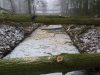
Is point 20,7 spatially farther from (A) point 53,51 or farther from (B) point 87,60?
(B) point 87,60

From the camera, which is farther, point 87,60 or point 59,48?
point 59,48

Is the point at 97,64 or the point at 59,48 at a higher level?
the point at 97,64

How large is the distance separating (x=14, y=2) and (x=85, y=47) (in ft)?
63.5

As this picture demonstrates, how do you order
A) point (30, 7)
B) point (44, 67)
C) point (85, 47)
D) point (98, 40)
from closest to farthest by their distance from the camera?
1. point (44, 67)
2. point (85, 47)
3. point (98, 40)
4. point (30, 7)

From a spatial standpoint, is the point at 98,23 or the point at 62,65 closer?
the point at 62,65

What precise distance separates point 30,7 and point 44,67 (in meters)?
21.4

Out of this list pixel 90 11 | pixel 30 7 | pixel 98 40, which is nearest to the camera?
pixel 98 40

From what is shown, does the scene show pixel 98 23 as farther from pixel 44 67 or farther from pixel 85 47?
pixel 44 67

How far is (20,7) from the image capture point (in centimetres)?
2483

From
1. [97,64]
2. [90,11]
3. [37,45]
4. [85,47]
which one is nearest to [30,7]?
[90,11]

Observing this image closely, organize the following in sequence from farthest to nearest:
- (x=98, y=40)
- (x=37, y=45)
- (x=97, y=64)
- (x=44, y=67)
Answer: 1. (x=37, y=45)
2. (x=98, y=40)
3. (x=97, y=64)
4. (x=44, y=67)

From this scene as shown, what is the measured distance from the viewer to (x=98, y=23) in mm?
6965

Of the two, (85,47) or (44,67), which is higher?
(44,67)

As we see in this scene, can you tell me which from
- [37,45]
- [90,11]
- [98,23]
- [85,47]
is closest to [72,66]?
[85,47]
